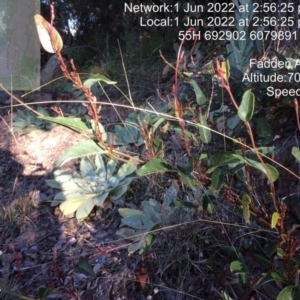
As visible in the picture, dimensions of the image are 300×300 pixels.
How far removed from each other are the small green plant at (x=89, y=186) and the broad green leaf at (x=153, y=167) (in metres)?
0.75

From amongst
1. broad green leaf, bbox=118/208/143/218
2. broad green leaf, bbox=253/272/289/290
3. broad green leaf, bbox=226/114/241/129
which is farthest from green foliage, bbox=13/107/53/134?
broad green leaf, bbox=253/272/289/290

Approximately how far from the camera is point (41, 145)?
260cm

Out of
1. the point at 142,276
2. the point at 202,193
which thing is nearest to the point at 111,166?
the point at 202,193

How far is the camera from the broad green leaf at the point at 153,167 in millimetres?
1102

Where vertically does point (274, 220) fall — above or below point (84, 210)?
above

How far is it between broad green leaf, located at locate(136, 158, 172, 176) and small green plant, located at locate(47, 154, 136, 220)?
751 mm

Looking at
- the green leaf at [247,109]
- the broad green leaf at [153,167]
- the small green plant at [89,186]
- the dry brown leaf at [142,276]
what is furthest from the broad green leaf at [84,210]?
the green leaf at [247,109]

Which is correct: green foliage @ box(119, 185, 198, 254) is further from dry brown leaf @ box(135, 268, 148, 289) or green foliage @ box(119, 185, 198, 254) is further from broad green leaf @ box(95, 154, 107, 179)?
broad green leaf @ box(95, 154, 107, 179)

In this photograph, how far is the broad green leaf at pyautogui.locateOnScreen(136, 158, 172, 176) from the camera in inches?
43.4

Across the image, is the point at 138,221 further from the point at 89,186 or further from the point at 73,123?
the point at 73,123

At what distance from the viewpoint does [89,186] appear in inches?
78.0

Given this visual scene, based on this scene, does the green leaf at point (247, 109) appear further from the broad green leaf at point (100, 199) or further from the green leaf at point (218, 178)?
the broad green leaf at point (100, 199)

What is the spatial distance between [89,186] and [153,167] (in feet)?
2.98

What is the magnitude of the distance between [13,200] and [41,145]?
0.54 metres
